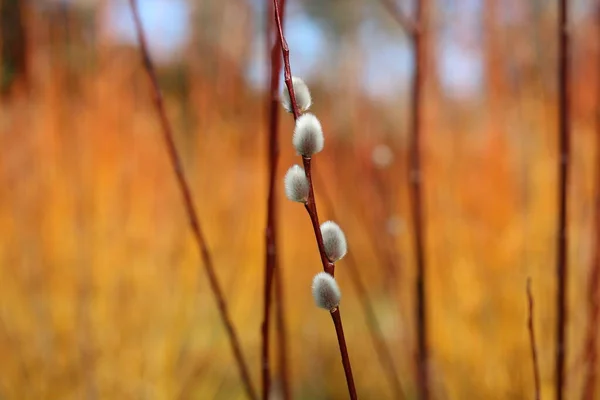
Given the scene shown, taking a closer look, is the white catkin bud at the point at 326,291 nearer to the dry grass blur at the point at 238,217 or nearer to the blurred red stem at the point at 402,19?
→ the blurred red stem at the point at 402,19

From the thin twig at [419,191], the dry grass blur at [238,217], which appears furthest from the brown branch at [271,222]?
the dry grass blur at [238,217]

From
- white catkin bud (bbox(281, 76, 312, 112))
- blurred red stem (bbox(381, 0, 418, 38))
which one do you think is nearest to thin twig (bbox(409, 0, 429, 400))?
blurred red stem (bbox(381, 0, 418, 38))

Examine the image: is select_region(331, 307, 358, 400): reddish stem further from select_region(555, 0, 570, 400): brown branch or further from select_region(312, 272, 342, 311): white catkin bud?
select_region(555, 0, 570, 400): brown branch

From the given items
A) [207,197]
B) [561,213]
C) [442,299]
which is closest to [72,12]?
[207,197]

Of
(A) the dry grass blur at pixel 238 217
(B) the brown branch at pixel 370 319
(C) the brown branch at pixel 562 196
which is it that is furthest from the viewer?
(A) the dry grass blur at pixel 238 217

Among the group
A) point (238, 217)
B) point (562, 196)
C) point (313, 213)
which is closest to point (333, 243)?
point (313, 213)

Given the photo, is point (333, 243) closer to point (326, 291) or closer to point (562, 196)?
point (326, 291)
